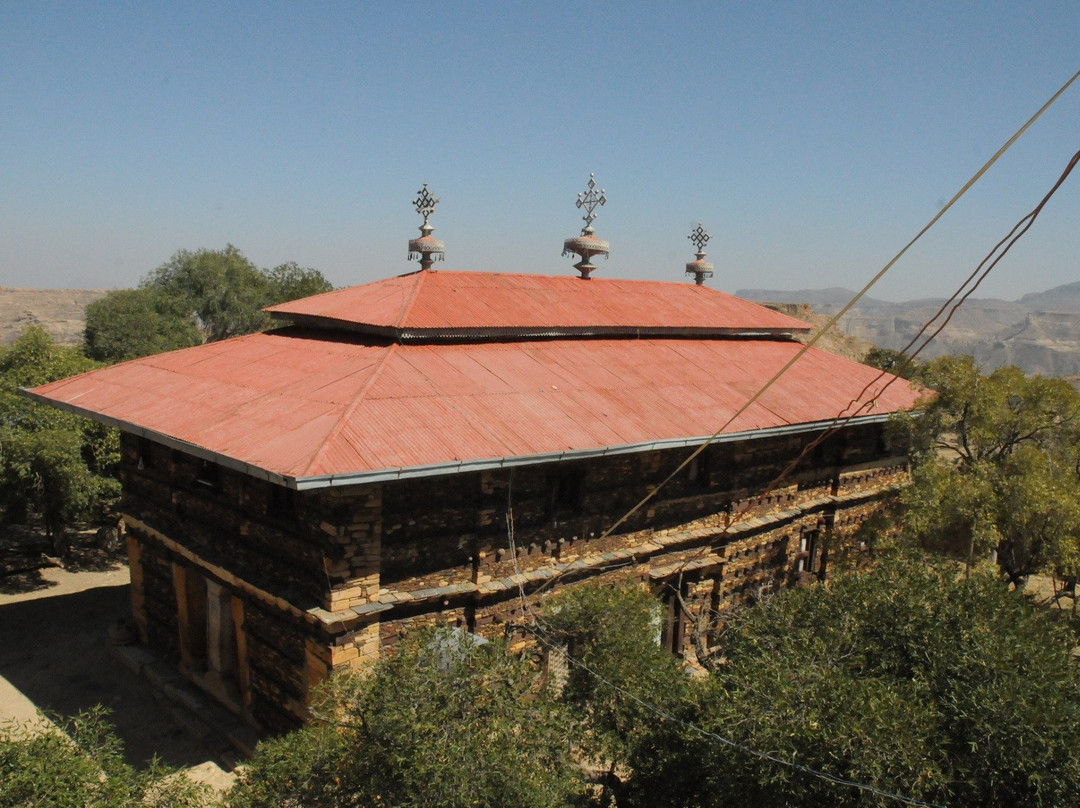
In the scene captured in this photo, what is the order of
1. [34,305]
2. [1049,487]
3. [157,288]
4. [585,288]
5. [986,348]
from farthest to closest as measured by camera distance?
[986,348], [34,305], [157,288], [585,288], [1049,487]

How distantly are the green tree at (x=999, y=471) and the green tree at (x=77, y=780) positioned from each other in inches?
420

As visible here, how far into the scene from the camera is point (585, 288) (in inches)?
637

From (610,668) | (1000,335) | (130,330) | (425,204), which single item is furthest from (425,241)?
(1000,335)

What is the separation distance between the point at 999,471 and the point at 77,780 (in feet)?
41.1

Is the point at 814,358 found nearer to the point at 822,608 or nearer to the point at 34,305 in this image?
the point at 822,608

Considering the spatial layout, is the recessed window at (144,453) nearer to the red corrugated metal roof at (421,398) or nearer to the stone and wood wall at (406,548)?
the stone and wood wall at (406,548)

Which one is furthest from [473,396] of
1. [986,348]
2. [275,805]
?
[986,348]

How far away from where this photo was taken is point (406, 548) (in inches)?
383

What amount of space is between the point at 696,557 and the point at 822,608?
4.63m

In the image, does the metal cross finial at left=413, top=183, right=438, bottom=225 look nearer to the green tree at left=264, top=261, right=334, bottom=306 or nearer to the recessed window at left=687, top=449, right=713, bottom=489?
the recessed window at left=687, top=449, right=713, bottom=489

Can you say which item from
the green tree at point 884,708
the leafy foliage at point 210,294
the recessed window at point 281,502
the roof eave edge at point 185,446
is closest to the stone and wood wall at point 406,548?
the recessed window at point 281,502

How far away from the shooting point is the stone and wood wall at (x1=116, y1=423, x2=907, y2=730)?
950cm

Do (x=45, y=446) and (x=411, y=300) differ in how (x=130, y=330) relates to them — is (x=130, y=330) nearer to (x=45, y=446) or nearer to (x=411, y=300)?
(x=45, y=446)

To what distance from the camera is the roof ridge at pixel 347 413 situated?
8430 millimetres
